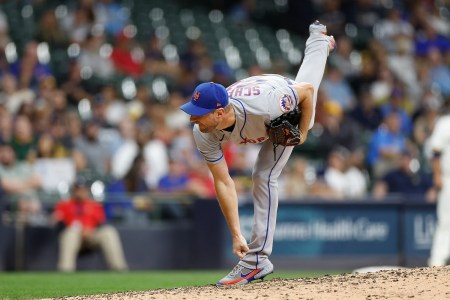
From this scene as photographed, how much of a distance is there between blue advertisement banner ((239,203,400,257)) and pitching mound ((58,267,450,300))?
21.1ft

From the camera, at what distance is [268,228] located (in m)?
8.75

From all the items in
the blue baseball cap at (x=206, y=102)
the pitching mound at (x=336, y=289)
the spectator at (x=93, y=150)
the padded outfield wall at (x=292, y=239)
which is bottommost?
the pitching mound at (x=336, y=289)

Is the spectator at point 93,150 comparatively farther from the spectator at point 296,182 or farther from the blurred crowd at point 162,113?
the spectator at point 296,182

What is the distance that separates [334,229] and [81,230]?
399cm

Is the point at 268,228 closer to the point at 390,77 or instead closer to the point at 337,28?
the point at 390,77

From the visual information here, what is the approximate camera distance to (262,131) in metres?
8.38

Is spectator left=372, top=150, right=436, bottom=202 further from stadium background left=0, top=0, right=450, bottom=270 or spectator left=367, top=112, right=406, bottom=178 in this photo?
spectator left=367, top=112, right=406, bottom=178

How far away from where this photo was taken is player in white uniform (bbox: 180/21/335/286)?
8094mm

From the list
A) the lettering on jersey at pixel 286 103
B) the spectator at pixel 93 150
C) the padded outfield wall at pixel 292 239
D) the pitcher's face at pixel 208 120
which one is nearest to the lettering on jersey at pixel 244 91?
the lettering on jersey at pixel 286 103

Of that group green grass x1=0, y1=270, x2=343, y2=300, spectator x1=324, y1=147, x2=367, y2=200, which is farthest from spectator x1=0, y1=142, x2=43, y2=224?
spectator x1=324, y1=147, x2=367, y2=200

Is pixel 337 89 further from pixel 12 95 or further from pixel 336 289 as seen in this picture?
pixel 336 289

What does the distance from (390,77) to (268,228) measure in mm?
11470

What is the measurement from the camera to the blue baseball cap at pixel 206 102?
799 centimetres

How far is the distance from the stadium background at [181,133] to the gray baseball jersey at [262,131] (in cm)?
582
